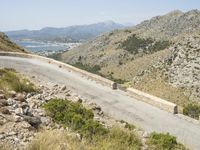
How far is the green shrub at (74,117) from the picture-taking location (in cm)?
1128

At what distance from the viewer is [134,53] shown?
137250 millimetres

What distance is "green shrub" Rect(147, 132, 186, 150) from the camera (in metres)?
11.6

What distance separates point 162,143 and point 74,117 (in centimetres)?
286

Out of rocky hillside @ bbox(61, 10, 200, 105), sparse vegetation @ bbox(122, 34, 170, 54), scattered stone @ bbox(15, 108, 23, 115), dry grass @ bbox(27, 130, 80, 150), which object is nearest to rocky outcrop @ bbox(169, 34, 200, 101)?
rocky hillside @ bbox(61, 10, 200, 105)

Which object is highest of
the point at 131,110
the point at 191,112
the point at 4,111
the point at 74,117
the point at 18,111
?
the point at 4,111

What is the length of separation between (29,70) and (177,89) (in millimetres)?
31910

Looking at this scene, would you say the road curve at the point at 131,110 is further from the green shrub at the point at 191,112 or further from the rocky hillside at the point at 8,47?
the rocky hillside at the point at 8,47

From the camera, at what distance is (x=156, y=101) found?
1916 centimetres

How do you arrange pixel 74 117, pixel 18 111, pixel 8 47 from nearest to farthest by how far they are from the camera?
pixel 18 111 < pixel 74 117 < pixel 8 47

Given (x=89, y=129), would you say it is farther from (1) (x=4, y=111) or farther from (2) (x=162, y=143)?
→ (1) (x=4, y=111)

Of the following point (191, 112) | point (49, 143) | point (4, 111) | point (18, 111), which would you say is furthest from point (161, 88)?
point (49, 143)

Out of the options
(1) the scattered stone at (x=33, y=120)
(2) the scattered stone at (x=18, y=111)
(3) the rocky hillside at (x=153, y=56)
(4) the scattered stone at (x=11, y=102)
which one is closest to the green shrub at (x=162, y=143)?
(1) the scattered stone at (x=33, y=120)

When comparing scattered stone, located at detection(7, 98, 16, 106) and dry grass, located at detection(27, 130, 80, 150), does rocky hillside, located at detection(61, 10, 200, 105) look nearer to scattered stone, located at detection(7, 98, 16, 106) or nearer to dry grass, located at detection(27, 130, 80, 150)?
scattered stone, located at detection(7, 98, 16, 106)

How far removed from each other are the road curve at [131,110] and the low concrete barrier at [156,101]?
0.32 m
